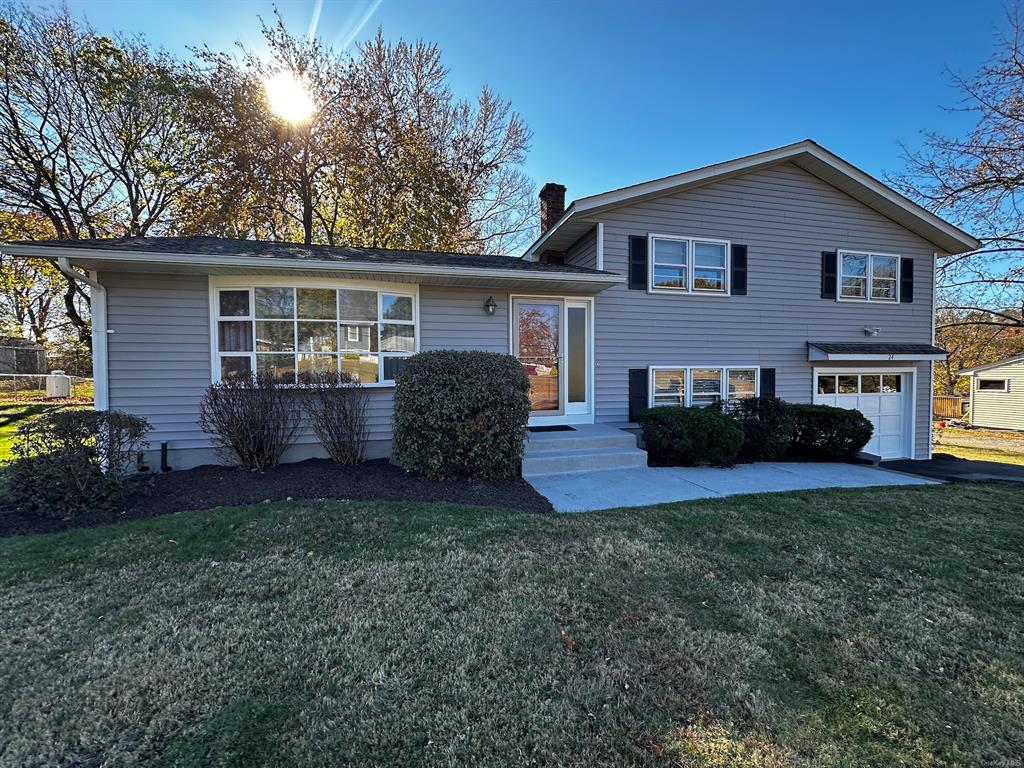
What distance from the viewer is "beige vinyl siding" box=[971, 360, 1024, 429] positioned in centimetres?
2048

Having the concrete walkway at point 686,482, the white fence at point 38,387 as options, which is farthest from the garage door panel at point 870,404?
the white fence at point 38,387

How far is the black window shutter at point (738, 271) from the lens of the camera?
9180 millimetres

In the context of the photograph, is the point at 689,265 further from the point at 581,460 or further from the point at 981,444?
the point at 981,444

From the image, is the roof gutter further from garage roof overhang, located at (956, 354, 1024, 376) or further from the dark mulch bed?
garage roof overhang, located at (956, 354, 1024, 376)

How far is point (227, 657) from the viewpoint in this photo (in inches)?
91.0

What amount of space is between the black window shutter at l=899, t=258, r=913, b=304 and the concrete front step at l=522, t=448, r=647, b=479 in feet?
27.8

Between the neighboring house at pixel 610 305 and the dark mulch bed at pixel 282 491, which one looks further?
the neighboring house at pixel 610 305

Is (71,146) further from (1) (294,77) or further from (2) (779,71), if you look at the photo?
(2) (779,71)

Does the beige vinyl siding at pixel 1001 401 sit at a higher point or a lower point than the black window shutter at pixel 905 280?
lower

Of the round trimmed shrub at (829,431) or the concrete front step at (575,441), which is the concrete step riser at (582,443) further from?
the round trimmed shrub at (829,431)

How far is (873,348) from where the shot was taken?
9.84 metres

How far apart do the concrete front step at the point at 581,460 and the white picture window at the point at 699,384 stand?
2063 mm

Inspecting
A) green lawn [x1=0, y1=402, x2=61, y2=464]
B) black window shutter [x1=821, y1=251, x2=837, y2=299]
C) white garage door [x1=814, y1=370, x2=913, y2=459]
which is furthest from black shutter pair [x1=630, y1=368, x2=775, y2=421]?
green lawn [x1=0, y1=402, x2=61, y2=464]

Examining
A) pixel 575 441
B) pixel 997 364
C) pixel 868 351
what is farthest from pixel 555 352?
pixel 997 364
